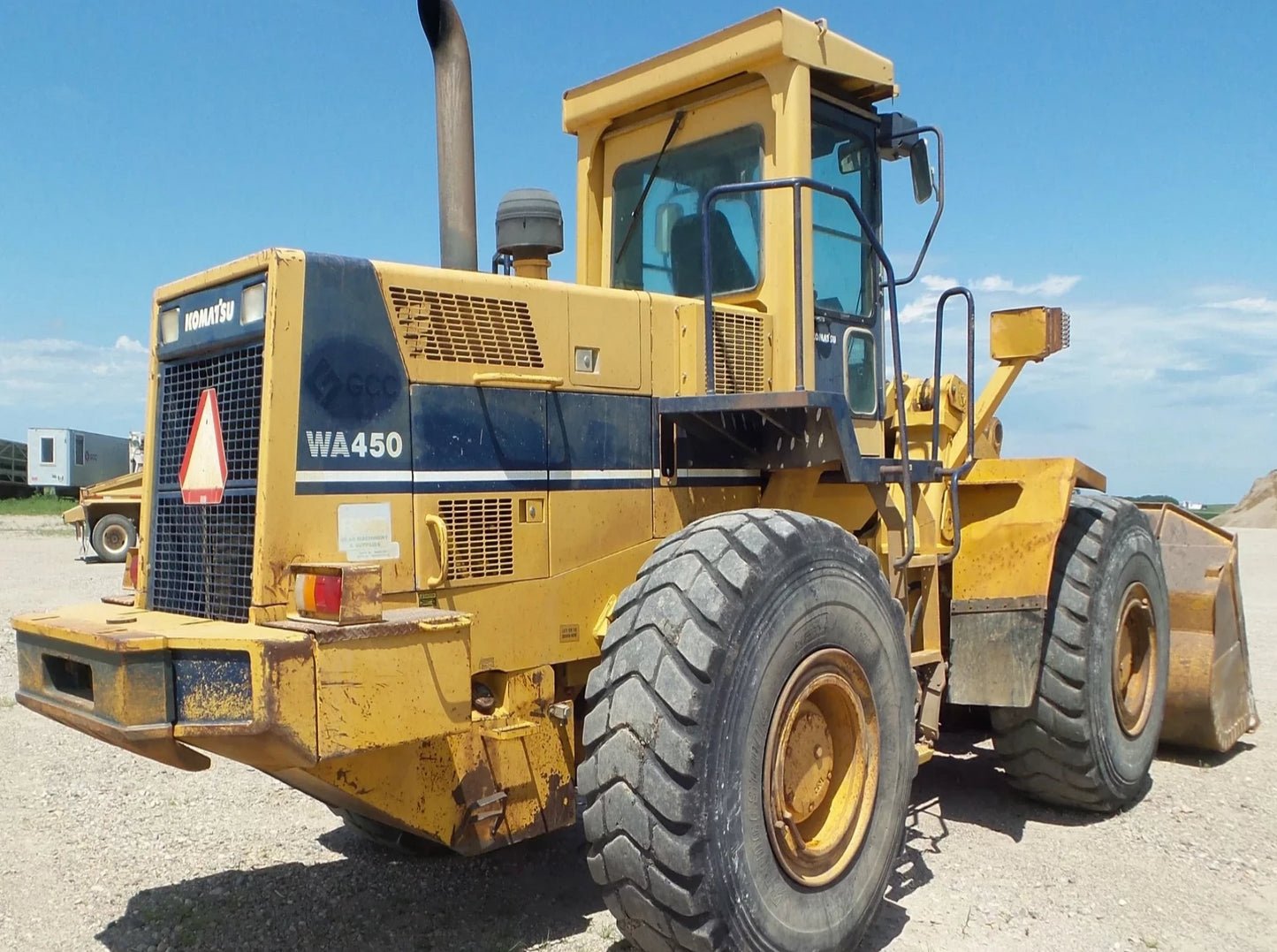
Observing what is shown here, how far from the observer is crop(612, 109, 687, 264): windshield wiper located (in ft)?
16.9

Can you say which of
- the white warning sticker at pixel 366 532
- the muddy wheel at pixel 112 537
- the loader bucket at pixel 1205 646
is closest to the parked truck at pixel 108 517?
the muddy wheel at pixel 112 537

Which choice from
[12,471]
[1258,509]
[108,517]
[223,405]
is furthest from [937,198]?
[12,471]

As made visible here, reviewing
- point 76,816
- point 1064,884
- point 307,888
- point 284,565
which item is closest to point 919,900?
point 1064,884

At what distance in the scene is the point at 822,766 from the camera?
158 inches

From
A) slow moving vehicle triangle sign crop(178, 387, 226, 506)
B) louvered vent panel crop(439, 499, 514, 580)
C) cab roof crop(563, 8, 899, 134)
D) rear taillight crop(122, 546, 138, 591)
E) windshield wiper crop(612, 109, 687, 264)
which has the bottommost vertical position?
rear taillight crop(122, 546, 138, 591)

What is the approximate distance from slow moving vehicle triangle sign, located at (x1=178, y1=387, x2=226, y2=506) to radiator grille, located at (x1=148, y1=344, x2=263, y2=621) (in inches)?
1.1

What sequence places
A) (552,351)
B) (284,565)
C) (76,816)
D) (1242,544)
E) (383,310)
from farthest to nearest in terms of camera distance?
(1242,544) < (76,816) < (552,351) < (383,310) < (284,565)

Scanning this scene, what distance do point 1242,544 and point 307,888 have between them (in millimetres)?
24660

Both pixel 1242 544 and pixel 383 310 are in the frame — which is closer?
pixel 383 310

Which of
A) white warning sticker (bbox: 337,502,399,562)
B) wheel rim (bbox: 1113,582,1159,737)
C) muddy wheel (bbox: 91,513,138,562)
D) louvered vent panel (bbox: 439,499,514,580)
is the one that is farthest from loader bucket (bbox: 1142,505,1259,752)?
muddy wheel (bbox: 91,513,138,562)

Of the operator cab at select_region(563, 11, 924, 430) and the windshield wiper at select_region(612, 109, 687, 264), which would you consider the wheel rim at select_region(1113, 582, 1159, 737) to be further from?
the windshield wiper at select_region(612, 109, 687, 264)

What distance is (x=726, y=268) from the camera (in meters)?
4.86

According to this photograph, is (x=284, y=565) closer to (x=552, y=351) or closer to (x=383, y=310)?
(x=383, y=310)

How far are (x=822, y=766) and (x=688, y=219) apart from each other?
2455 mm
